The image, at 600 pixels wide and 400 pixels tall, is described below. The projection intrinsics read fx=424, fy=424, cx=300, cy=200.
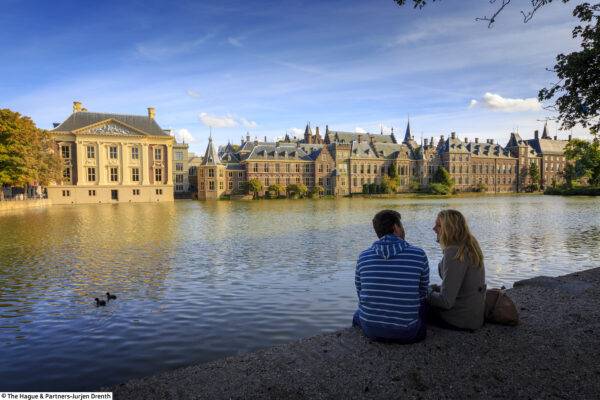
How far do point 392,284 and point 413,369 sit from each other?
42.7 inches

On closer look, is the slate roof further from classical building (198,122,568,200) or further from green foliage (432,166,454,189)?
green foliage (432,166,454,189)

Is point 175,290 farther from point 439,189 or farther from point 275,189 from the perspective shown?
point 439,189

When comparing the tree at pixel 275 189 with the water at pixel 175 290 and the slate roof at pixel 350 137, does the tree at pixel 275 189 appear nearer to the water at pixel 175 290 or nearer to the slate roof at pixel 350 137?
the slate roof at pixel 350 137

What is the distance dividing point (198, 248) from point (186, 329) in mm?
11072

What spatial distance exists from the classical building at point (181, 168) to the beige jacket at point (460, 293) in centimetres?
9304

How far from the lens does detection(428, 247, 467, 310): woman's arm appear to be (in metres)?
5.89

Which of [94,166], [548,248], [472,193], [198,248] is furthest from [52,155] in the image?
[472,193]

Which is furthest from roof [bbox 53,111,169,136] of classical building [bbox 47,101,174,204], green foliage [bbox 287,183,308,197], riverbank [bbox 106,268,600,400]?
riverbank [bbox 106,268,600,400]

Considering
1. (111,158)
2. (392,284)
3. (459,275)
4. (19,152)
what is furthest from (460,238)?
(111,158)

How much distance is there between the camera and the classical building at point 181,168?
310 feet

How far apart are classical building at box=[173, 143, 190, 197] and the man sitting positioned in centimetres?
9305

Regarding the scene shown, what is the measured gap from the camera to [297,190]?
275 feet

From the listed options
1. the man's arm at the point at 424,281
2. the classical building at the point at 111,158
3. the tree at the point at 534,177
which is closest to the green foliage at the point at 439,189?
the tree at the point at 534,177

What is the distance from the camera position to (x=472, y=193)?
336 ft
